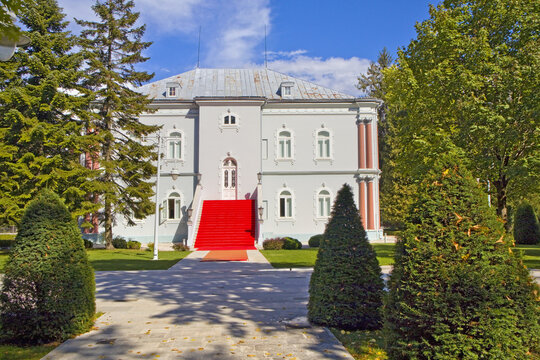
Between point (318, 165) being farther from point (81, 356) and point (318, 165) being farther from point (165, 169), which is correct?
point (81, 356)

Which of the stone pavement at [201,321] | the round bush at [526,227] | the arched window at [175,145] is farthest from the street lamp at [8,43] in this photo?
the round bush at [526,227]

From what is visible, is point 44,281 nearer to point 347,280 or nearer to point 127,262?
point 347,280

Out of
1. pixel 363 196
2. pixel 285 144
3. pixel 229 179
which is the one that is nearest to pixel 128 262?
pixel 229 179

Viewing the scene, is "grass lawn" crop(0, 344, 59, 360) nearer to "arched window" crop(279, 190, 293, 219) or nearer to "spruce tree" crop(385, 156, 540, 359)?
"spruce tree" crop(385, 156, 540, 359)

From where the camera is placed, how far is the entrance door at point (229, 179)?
93.4 feet

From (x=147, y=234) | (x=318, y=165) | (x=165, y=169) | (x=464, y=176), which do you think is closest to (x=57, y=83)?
(x=165, y=169)

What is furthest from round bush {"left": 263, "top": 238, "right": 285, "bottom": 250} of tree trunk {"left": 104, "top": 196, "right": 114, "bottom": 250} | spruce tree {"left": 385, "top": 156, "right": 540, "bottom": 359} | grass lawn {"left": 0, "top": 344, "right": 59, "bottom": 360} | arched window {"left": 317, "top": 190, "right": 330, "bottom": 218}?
spruce tree {"left": 385, "top": 156, "right": 540, "bottom": 359}

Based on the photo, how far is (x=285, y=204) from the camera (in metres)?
28.8

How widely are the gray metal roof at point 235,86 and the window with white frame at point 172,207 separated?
7.12 m

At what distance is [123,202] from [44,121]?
5.99 metres

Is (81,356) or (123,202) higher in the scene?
(123,202)

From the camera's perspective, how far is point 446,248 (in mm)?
3914

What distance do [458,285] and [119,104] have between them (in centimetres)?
2250

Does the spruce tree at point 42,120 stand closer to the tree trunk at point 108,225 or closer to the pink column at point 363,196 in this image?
the tree trunk at point 108,225
